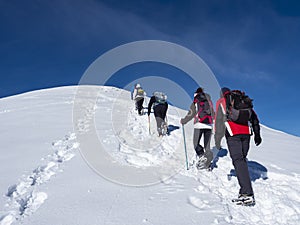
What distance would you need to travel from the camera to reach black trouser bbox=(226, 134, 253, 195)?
13.9ft

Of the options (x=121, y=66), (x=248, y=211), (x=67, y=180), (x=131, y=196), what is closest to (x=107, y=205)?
(x=131, y=196)

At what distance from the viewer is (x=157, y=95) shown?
10242mm

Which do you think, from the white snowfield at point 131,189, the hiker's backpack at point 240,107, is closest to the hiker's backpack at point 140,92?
the white snowfield at point 131,189

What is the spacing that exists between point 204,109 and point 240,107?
79.8 inches

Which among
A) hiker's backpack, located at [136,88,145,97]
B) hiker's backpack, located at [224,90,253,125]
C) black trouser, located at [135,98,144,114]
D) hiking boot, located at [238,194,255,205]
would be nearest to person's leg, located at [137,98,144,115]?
black trouser, located at [135,98,144,114]

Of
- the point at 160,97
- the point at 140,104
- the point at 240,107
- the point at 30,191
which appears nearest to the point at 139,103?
the point at 140,104

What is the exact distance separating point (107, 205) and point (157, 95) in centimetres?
672

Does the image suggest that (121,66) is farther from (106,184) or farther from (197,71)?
(106,184)

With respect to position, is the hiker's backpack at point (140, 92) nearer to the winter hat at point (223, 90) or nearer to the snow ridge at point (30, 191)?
the snow ridge at point (30, 191)

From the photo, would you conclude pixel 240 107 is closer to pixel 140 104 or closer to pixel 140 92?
pixel 140 92

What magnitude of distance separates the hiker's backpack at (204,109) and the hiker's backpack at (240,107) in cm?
191

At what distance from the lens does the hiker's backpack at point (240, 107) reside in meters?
4.41

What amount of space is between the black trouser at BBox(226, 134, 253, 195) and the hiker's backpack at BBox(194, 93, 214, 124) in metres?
1.91

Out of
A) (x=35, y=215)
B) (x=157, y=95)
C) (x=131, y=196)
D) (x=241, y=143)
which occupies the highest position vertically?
(x=157, y=95)
